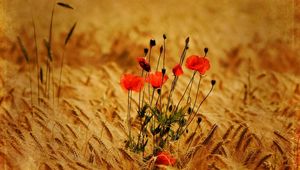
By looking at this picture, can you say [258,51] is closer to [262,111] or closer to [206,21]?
[206,21]

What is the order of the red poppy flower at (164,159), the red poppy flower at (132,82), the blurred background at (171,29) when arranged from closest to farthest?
the red poppy flower at (164,159) < the red poppy flower at (132,82) < the blurred background at (171,29)

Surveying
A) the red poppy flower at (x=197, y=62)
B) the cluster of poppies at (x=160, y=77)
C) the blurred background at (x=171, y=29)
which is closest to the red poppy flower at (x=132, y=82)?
the cluster of poppies at (x=160, y=77)

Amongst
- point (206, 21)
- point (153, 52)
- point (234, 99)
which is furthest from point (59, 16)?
point (234, 99)

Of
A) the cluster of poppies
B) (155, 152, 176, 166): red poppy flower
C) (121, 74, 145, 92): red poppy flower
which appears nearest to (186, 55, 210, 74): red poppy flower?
the cluster of poppies

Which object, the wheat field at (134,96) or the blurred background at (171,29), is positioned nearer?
the wheat field at (134,96)

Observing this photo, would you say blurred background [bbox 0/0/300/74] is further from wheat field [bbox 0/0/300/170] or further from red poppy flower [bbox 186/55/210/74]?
red poppy flower [bbox 186/55/210/74]

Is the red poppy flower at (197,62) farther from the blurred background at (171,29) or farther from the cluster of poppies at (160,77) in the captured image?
the blurred background at (171,29)

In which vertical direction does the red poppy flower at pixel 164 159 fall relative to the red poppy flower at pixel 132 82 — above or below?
below

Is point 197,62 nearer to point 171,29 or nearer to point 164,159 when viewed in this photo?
point 164,159

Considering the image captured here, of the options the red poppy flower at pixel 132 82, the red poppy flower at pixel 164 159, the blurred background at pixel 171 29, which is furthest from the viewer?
the blurred background at pixel 171 29
